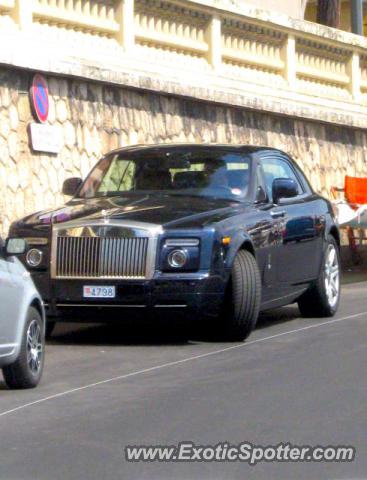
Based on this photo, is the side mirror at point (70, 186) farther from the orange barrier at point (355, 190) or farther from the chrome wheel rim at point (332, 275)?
the orange barrier at point (355, 190)

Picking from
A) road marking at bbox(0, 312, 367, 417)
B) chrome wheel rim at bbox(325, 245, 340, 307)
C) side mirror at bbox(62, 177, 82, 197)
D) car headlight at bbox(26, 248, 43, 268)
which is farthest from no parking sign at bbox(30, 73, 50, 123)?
road marking at bbox(0, 312, 367, 417)

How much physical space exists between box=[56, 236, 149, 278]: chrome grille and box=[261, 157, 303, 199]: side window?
205cm

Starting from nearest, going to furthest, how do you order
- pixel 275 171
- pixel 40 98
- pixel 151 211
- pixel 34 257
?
1. pixel 34 257
2. pixel 151 211
3. pixel 275 171
4. pixel 40 98

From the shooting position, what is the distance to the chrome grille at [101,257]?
39.5 feet

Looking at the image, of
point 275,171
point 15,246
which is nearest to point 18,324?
point 15,246

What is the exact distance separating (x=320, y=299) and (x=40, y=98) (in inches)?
174

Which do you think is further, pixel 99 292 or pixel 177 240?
pixel 99 292

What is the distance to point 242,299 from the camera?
12.2 m

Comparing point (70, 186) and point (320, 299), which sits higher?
point (70, 186)

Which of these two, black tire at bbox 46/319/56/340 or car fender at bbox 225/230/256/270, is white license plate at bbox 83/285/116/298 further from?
black tire at bbox 46/319/56/340

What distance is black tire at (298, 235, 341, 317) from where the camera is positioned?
14438 mm

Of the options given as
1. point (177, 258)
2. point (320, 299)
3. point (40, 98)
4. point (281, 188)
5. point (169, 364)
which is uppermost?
point (40, 98)

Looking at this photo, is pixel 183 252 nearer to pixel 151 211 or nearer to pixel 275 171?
pixel 151 211

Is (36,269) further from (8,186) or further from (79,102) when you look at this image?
(79,102)
